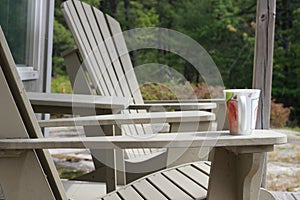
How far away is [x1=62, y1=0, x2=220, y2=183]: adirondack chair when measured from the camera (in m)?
2.42

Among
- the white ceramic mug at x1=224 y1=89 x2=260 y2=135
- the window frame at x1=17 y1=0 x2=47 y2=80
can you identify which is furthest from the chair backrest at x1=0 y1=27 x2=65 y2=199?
the window frame at x1=17 y1=0 x2=47 y2=80

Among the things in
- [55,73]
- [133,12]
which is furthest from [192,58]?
[55,73]

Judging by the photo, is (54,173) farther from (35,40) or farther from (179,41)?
(179,41)

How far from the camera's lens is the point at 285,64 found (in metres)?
8.57

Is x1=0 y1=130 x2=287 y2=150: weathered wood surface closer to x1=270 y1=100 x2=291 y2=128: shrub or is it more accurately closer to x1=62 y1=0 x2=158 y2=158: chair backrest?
x1=62 y1=0 x2=158 y2=158: chair backrest

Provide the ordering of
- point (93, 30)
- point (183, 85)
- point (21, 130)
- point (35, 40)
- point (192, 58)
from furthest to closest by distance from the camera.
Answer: point (192, 58), point (183, 85), point (35, 40), point (93, 30), point (21, 130)

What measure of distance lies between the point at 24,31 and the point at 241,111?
261cm

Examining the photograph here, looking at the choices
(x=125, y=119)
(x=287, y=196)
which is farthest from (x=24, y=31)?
(x=287, y=196)

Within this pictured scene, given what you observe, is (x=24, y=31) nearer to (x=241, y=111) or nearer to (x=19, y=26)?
(x=19, y=26)

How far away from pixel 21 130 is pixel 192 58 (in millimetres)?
7161

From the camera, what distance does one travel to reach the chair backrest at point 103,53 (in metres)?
2.75

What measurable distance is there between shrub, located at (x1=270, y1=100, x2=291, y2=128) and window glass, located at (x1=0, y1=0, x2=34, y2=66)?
5.31 metres

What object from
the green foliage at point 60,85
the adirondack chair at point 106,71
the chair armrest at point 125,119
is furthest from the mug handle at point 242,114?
the green foliage at point 60,85

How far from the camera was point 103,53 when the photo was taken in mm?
3086
